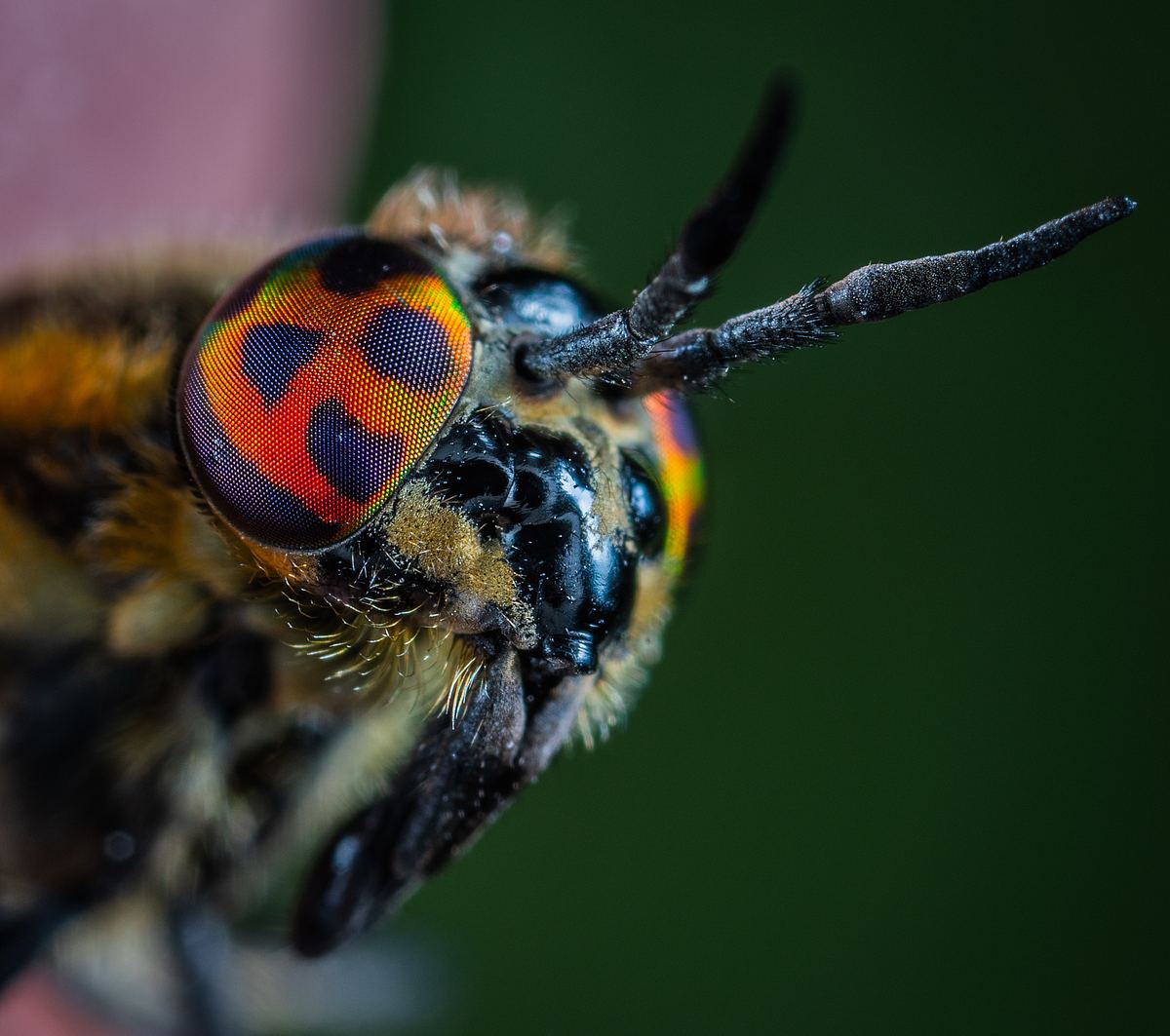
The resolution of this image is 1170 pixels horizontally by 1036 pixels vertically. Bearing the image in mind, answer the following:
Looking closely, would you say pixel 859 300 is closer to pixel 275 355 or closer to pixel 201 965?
pixel 275 355

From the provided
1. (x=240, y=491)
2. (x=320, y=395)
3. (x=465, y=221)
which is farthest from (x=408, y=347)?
(x=465, y=221)

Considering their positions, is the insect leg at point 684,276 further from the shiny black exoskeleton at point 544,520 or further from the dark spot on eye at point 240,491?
the dark spot on eye at point 240,491

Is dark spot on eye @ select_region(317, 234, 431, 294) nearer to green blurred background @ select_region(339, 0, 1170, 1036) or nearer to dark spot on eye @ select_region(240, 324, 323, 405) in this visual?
dark spot on eye @ select_region(240, 324, 323, 405)

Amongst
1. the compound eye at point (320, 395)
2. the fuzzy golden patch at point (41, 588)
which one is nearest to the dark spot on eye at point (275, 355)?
the compound eye at point (320, 395)

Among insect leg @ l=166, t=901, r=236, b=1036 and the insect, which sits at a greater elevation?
the insect

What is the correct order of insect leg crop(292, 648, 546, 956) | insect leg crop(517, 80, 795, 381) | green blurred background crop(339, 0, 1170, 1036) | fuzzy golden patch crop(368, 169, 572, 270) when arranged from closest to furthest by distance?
1. insect leg crop(517, 80, 795, 381)
2. insect leg crop(292, 648, 546, 956)
3. fuzzy golden patch crop(368, 169, 572, 270)
4. green blurred background crop(339, 0, 1170, 1036)

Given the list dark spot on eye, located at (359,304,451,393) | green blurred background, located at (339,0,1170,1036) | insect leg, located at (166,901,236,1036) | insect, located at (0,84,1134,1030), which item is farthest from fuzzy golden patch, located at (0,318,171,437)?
green blurred background, located at (339,0,1170,1036)

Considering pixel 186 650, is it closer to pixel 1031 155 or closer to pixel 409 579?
pixel 409 579

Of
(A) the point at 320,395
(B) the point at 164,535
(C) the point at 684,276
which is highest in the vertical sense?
(C) the point at 684,276
